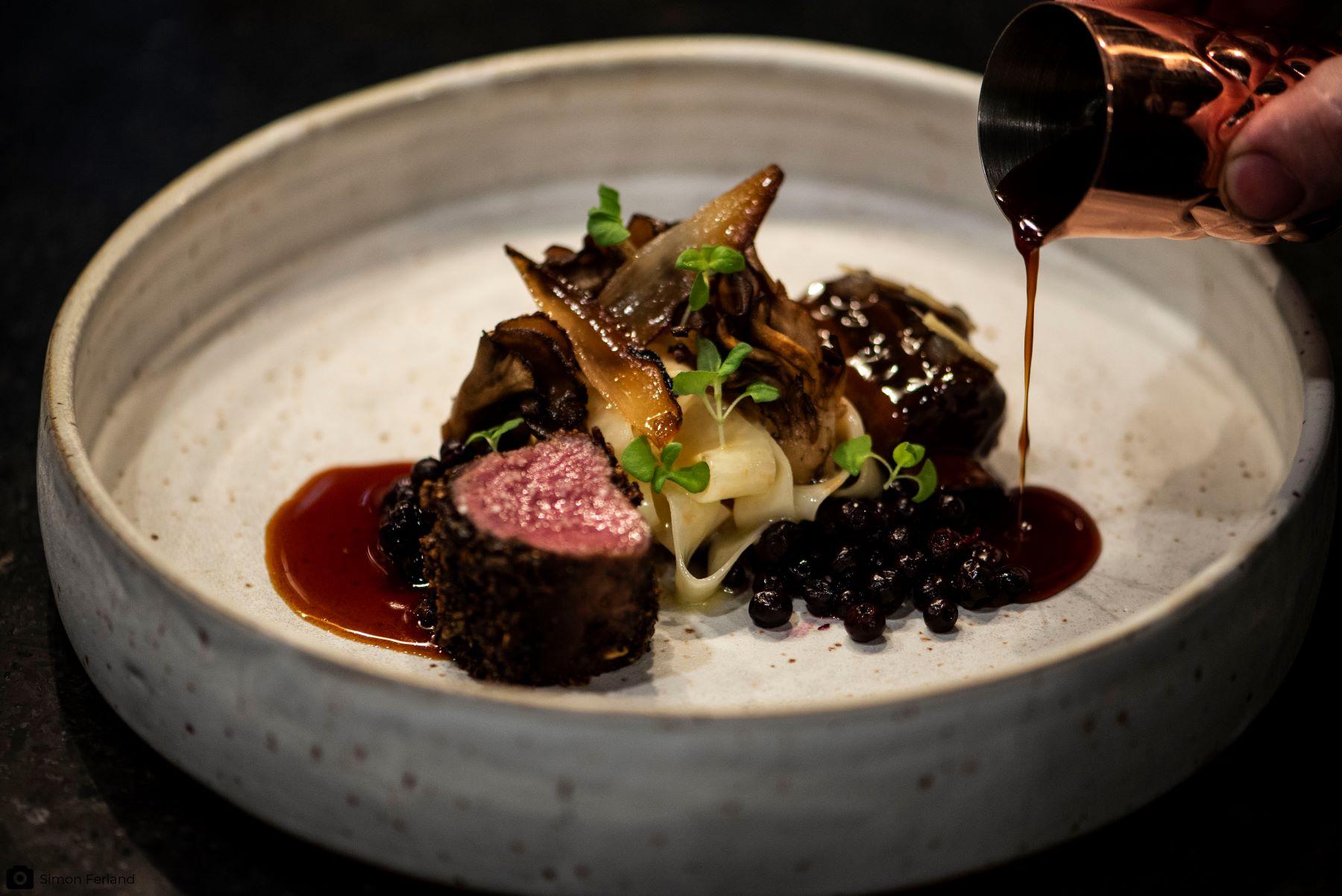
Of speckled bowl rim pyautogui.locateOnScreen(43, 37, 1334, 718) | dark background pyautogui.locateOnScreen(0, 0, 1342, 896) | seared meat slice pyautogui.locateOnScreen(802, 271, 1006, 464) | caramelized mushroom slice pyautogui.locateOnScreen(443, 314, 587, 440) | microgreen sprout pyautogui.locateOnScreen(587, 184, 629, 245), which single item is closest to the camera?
speckled bowl rim pyautogui.locateOnScreen(43, 37, 1334, 718)

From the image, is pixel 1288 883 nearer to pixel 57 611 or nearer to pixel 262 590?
pixel 262 590

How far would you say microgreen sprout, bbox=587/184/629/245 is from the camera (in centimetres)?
338

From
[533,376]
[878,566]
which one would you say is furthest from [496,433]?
[878,566]

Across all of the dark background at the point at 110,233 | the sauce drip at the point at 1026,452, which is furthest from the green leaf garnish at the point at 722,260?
the dark background at the point at 110,233

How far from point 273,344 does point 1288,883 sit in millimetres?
2985

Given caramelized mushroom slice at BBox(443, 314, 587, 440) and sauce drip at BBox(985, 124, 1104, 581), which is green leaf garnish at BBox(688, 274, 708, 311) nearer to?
caramelized mushroom slice at BBox(443, 314, 587, 440)

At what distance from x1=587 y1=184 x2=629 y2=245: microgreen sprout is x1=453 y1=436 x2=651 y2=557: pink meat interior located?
2.03 feet

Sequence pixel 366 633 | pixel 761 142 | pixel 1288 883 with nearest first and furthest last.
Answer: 1. pixel 1288 883
2. pixel 366 633
3. pixel 761 142

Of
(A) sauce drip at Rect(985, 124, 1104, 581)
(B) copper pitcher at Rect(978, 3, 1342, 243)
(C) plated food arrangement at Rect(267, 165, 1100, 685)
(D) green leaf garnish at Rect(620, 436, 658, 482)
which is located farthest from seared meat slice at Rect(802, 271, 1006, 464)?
(D) green leaf garnish at Rect(620, 436, 658, 482)

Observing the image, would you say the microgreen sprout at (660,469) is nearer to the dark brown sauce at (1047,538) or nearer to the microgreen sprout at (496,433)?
the microgreen sprout at (496,433)

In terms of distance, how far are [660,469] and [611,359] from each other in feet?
1.13

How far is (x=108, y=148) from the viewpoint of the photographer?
506 centimetres

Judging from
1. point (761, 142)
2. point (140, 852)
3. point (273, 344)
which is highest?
point (761, 142)

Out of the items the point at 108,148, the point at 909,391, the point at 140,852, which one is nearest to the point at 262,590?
the point at 140,852
